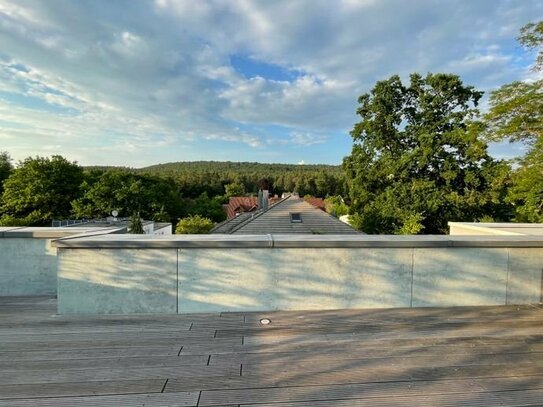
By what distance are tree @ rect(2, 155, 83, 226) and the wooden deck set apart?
2605 cm

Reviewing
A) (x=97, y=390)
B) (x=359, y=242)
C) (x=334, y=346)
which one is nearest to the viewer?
(x=97, y=390)

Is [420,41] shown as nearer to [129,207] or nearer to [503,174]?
[503,174]

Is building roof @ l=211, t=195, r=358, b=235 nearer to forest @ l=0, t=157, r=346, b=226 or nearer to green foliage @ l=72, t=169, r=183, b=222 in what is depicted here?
forest @ l=0, t=157, r=346, b=226

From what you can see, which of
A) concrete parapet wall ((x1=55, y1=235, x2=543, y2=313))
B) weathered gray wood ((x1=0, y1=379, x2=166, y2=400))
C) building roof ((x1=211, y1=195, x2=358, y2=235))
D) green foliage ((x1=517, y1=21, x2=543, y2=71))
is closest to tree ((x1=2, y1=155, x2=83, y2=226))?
building roof ((x1=211, y1=195, x2=358, y2=235))

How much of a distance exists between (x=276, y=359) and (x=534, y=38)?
5364 millimetres

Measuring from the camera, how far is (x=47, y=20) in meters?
6.80

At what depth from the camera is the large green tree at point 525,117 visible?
417 cm

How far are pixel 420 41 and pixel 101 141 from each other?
2055cm

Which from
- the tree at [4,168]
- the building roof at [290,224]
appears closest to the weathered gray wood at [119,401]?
the building roof at [290,224]

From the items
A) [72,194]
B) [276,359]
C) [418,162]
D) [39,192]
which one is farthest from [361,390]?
[72,194]

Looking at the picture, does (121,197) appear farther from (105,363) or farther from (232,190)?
(232,190)

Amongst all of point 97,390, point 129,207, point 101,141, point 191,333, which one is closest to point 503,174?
point 191,333

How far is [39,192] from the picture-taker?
24.3 m

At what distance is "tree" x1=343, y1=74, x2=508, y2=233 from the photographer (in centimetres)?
1606
